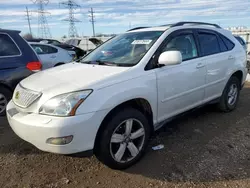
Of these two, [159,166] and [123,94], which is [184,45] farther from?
[159,166]

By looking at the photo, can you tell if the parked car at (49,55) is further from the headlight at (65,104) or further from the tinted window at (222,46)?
the headlight at (65,104)

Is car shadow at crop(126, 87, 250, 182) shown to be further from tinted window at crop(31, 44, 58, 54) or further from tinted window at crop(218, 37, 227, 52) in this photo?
tinted window at crop(31, 44, 58, 54)

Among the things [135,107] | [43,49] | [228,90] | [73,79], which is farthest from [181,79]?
[43,49]

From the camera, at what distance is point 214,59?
165 inches

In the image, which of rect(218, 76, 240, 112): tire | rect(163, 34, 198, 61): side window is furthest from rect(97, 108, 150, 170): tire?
rect(218, 76, 240, 112): tire

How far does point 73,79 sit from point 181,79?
5.02 ft

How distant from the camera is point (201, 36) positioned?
416cm

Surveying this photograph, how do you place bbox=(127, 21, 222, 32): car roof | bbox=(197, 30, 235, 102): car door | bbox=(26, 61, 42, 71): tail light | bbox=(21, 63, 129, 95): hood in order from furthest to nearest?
bbox=(26, 61, 42, 71): tail light → bbox=(197, 30, 235, 102): car door → bbox=(127, 21, 222, 32): car roof → bbox=(21, 63, 129, 95): hood

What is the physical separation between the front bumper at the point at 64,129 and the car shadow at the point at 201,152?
31.0 inches

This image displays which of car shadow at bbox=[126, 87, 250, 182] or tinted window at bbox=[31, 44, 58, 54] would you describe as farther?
tinted window at bbox=[31, 44, 58, 54]

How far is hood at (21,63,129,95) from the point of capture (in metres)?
2.66

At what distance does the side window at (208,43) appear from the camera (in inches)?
162

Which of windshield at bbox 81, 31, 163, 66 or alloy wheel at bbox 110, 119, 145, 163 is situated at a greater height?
windshield at bbox 81, 31, 163, 66

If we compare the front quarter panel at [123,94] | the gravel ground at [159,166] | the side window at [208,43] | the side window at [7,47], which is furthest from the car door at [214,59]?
the side window at [7,47]
